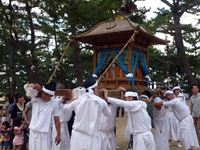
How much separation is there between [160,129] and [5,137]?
400cm

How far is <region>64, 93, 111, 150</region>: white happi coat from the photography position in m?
5.45

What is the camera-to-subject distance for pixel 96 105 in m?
5.50

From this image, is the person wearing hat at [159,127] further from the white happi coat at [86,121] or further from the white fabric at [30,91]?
the white fabric at [30,91]

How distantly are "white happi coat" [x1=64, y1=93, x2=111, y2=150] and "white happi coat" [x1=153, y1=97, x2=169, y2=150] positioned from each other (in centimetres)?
254

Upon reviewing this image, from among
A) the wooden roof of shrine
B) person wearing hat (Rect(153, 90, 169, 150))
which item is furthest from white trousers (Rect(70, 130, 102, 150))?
the wooden roof of shrine

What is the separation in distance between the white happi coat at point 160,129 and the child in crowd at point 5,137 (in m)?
3.78

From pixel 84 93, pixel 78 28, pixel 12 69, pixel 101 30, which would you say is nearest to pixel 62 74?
pixel 12 69

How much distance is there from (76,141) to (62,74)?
14040mm

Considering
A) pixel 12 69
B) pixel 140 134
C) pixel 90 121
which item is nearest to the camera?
pixel 90 121

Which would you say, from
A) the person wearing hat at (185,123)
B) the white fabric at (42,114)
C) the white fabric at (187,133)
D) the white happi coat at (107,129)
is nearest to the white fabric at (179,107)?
the person wearing hat at (185,123)

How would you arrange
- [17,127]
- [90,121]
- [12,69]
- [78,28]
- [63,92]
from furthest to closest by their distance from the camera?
[12,69] < [78,28] < [17,127] < [63,92] < [90,121]

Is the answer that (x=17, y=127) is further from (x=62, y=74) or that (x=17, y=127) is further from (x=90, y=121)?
(x=62, y=74)

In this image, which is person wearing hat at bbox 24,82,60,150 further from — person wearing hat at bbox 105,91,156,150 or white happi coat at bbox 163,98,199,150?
white happi coat at bbox 163,98,199,150

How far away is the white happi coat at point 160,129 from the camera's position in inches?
301
